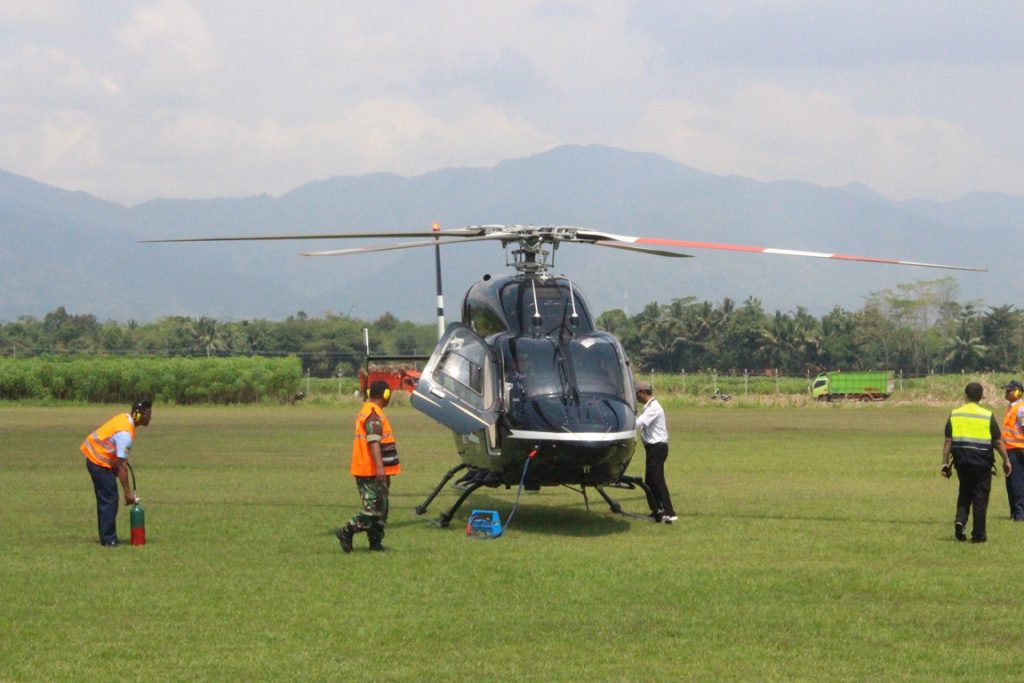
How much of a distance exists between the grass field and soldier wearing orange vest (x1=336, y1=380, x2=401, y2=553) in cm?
52

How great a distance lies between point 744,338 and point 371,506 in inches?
4061

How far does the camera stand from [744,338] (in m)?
114

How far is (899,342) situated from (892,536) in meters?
120

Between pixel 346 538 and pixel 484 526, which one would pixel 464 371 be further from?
pixel 346 538

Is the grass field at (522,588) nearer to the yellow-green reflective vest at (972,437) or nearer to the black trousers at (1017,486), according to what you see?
the black trousers at (1017,486)

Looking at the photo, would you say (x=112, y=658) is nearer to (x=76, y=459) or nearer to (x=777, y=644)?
(x=777, y=644)

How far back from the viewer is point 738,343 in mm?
115250

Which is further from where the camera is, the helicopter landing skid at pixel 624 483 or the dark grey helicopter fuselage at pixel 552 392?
the helicopter landing skid at pixel 624 483

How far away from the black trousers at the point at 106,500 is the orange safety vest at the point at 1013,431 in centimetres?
1094

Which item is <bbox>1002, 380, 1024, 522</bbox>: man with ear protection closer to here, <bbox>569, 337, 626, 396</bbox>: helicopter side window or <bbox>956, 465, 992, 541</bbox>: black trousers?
<bbox>956, 465, 992, 541</bbox>: black trousers

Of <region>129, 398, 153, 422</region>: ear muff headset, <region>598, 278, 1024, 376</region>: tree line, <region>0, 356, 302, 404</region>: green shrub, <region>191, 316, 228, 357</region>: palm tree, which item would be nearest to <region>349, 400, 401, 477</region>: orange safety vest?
<region>129, 398, 153, 422</region>: ear muff headset

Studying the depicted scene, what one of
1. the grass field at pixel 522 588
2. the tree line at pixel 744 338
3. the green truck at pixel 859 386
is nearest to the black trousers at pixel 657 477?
the grass field at pixel 522 588

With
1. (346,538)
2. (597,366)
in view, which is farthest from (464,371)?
(346,538)

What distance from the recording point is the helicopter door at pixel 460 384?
15.9 metres
